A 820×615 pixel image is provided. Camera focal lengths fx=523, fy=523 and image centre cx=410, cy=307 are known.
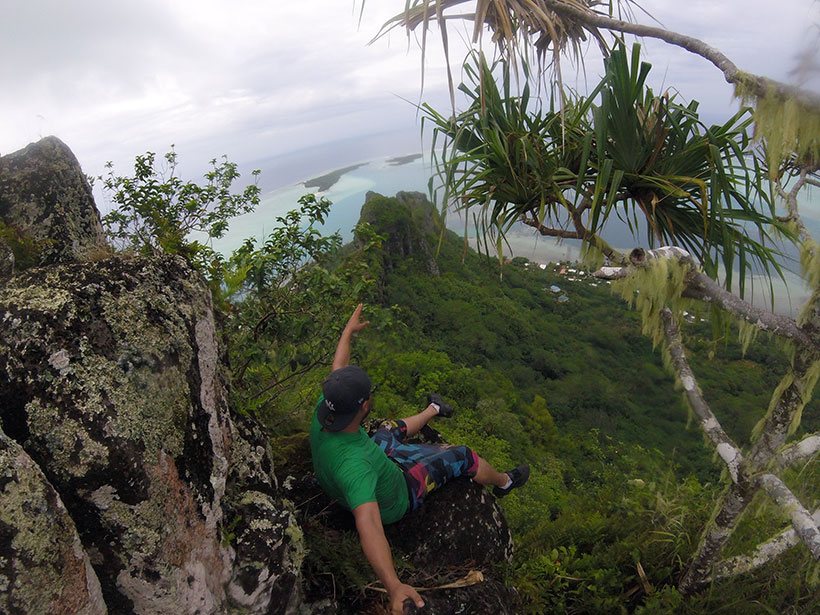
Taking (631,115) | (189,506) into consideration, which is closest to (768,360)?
(631,115)

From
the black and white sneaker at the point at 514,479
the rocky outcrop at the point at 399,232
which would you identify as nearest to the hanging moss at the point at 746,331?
the black and white sneaker at the point at 514,479

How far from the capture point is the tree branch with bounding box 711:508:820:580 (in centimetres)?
284

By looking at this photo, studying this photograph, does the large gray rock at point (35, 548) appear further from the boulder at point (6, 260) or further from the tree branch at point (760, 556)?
the tree branch at point (760, 556)

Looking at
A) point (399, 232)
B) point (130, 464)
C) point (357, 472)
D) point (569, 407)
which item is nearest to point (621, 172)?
point (357, 472)

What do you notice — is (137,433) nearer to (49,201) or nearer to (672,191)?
(49,201)

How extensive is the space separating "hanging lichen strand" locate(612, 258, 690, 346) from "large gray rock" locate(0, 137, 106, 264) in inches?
116

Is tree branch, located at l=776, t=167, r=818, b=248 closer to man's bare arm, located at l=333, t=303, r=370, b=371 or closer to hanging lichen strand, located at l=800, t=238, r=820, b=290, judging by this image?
hanging lichen strand, located at l=800, t=238, r=820, b=290

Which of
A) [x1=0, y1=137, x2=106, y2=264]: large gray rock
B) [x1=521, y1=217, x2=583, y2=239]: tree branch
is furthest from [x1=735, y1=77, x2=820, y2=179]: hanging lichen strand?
[x1=0, y1=137, x2=106, y2=264]: large gray rock

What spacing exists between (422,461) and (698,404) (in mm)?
1658

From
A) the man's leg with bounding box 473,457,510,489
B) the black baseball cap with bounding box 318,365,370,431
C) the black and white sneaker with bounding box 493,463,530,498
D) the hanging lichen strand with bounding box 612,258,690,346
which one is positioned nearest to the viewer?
the black baseball cap with bounding box 318,365,370,431

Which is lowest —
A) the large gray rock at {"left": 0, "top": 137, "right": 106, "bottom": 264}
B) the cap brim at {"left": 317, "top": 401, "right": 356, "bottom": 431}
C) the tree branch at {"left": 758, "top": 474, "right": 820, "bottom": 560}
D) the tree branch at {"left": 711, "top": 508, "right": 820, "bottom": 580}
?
the tree branch at {"left": 711, "top": 508, "right": 820, "bottom": 580}

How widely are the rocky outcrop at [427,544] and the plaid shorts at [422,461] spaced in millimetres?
127

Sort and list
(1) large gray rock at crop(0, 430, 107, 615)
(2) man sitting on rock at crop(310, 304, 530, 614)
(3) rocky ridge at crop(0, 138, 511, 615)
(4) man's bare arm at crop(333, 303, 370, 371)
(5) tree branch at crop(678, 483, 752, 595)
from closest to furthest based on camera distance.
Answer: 1. (1) large gray rock at crop(0, 430, 107, 615)
2. (3) rocky ridge at crop(0, 138, 511, 615)
3. (2) man sitting on rock at crop(310, 304, 530, 614)
4. (5) tree branch at crop(678, 483, 752, 595)
5. (4) man's bare arm at crop(333, 303, 370, 371)

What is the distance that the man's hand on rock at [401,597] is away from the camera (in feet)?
7.07
